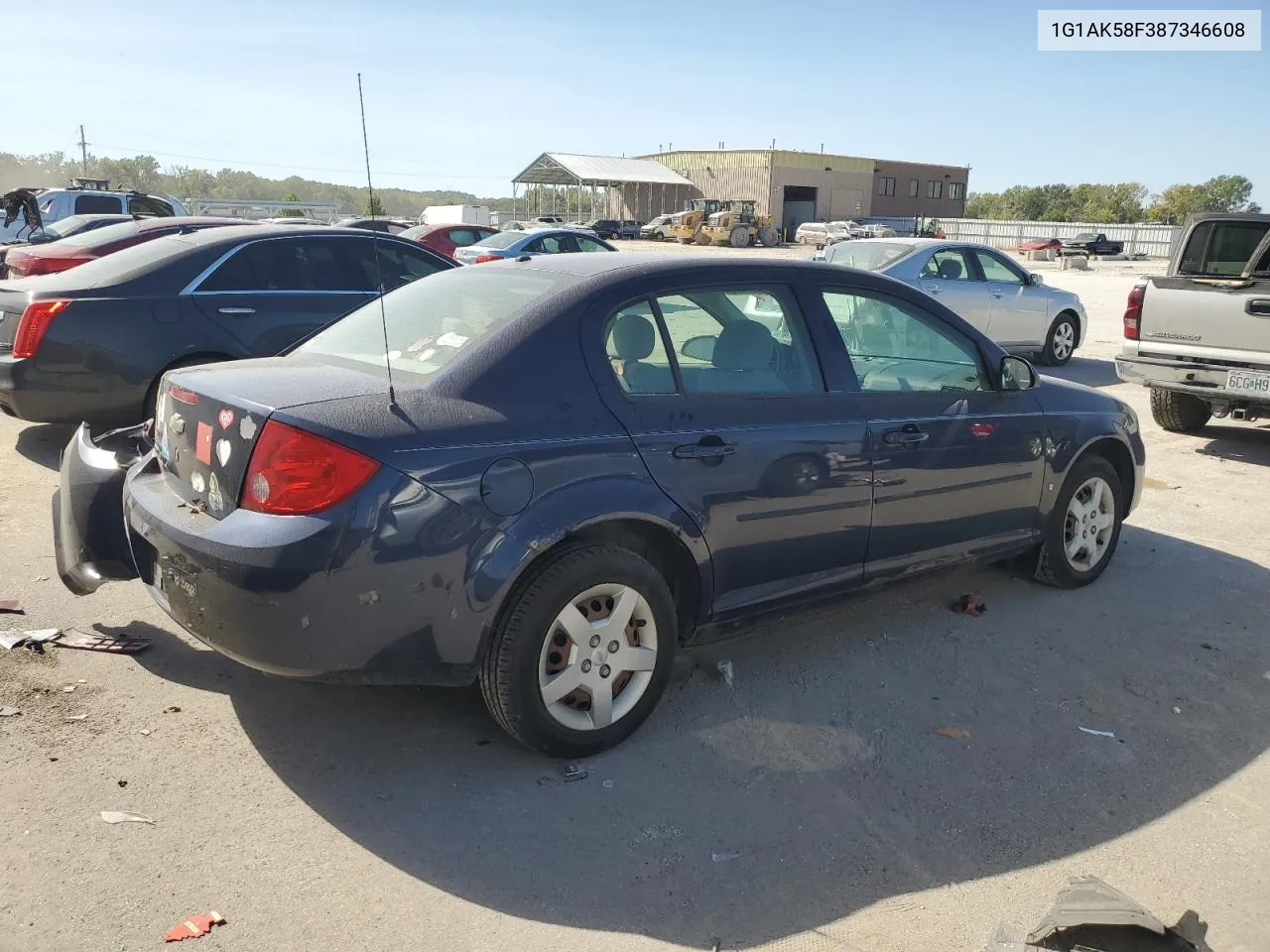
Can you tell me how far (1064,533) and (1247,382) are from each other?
3.92 meters

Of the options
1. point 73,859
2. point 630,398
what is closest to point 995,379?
point 630,398

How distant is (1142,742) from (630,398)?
2339mm

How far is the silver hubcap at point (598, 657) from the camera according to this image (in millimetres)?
3424

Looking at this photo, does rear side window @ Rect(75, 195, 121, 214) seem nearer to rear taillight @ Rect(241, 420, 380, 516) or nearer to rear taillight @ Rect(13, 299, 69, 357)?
rear taillight @ Rect(13, 299, 69, 357)

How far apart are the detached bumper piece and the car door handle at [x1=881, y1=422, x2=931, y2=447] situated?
2.97 metres

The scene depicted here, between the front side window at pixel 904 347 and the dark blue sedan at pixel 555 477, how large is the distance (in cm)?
1

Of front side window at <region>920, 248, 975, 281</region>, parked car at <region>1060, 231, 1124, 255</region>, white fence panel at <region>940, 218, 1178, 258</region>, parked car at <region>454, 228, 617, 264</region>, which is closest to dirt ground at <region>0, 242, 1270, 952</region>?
front side window at <region>920, 248, 975, 281</region>

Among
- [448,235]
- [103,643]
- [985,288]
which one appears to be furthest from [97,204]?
[103,643]

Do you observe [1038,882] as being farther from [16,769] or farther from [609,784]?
[16,769]

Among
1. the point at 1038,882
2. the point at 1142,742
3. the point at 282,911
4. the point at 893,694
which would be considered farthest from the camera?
the point at 893,694

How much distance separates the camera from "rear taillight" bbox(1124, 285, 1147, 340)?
883 centimetres

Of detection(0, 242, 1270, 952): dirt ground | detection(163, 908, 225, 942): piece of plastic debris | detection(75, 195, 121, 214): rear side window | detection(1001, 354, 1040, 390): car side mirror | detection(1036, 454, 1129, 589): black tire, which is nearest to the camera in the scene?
detection(163, 908, 225, 942): piece of plastic debris

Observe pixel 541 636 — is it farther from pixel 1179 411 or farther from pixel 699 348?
pixel 1179 411

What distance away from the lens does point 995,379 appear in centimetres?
486
